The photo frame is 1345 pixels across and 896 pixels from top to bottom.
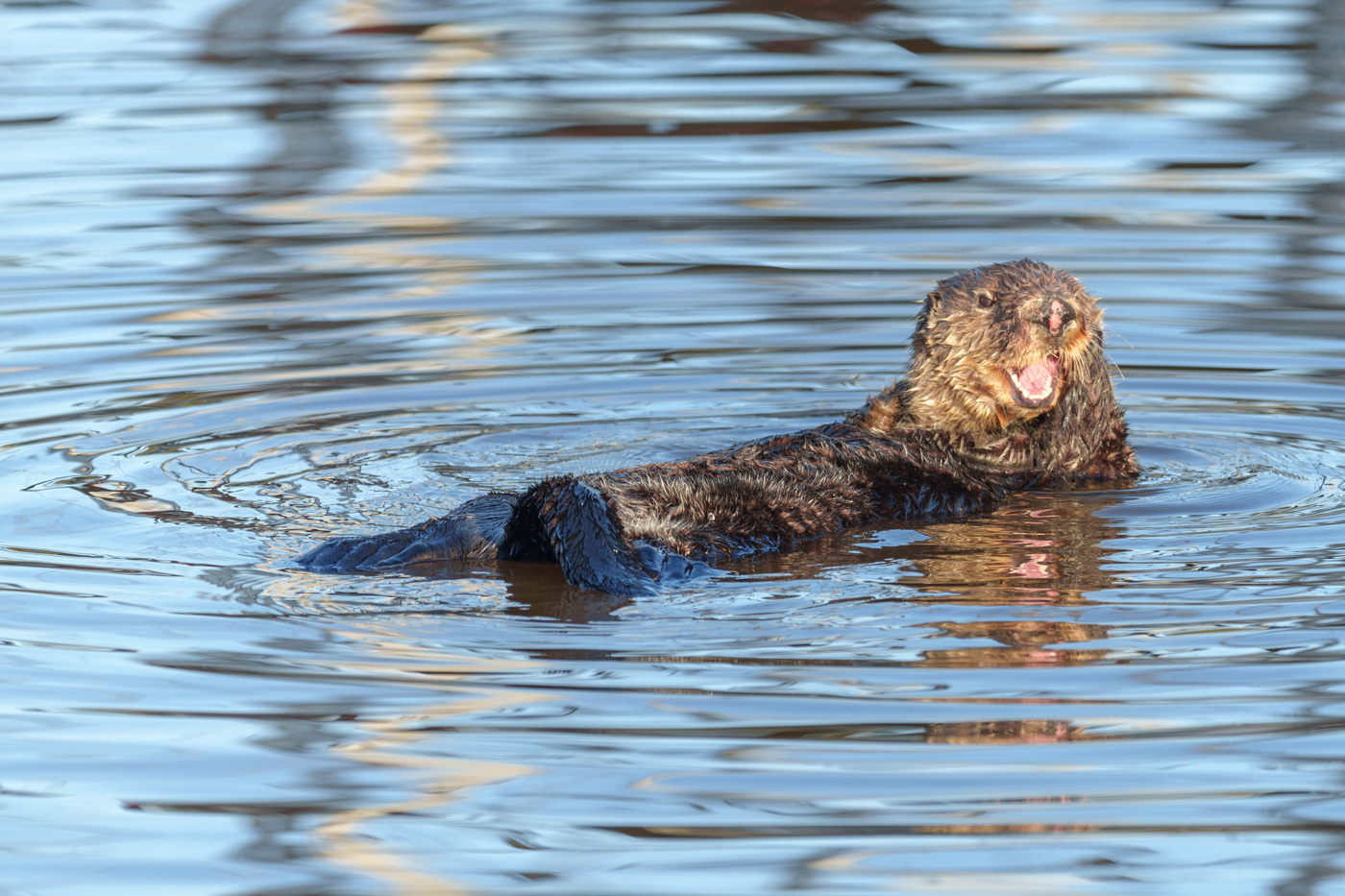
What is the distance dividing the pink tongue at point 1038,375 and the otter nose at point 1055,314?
5.8 inches

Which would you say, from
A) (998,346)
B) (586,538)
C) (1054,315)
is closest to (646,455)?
(998,346)

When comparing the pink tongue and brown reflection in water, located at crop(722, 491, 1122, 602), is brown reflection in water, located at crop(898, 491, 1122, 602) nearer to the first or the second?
brown reflection in water, located at crop(722, 491, 1122, 602)

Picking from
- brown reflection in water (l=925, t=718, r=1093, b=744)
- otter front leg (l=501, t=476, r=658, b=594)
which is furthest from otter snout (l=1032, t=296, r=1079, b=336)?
brown reflection in water (l=925, t=718, r=1093, b=744)

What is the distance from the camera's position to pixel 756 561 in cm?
500

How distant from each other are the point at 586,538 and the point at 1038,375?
6.22 ft

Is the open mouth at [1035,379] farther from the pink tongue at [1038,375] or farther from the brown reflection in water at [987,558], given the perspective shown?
the brown reflection in water at [987,558]

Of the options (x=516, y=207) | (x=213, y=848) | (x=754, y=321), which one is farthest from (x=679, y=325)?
(x=213, y=848)

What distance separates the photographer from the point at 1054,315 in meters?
5.63

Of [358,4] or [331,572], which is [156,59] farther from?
[331,572]

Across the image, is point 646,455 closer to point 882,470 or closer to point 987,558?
point 882,470

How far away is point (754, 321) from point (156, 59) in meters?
8.27

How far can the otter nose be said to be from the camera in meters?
5.62

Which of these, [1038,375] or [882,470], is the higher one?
[1038,375]

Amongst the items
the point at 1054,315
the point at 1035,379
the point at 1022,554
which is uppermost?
the point at 1054,315
